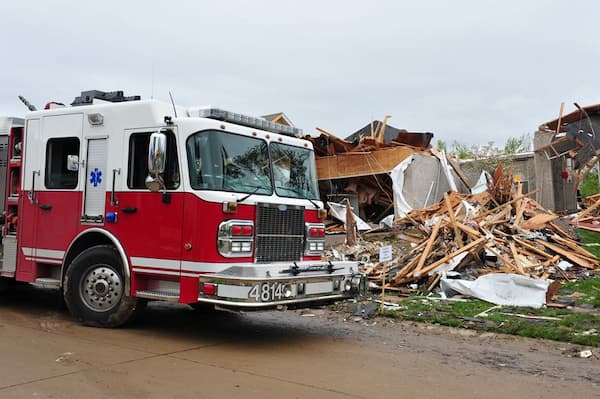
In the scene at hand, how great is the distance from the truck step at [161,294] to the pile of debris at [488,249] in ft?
13.9

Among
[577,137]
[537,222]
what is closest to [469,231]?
[537,222]

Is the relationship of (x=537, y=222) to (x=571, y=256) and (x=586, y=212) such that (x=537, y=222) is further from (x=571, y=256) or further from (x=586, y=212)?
(x=586, y=212)

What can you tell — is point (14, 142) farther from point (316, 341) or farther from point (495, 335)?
point (495, 335)

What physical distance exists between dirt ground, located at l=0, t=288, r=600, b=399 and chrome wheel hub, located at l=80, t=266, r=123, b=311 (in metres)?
0.37

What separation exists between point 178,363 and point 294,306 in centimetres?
176

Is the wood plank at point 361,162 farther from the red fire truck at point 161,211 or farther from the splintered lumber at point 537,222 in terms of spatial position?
the red fire truck at point 161,211

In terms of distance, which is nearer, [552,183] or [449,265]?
[449,265]

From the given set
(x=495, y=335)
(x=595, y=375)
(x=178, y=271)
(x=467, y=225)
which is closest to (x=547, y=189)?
(x=467, y=225)

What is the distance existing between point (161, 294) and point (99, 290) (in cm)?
108

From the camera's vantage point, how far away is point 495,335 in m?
8.39

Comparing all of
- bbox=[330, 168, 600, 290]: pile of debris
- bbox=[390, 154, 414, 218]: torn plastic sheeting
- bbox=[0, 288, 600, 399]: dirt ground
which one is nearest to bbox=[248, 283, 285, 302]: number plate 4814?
bbox=[0, 288, 600, 399]: dirt ground

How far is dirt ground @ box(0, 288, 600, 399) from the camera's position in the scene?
553 centimetres

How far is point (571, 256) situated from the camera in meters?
12.9

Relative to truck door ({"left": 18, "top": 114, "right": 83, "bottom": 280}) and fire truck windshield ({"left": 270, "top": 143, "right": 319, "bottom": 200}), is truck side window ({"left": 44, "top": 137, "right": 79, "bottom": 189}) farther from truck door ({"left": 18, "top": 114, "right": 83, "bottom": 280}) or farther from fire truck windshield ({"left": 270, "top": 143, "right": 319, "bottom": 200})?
fire truck windshield ({"left": 270, "top": 143, "right": 319, "bottom": 200})
